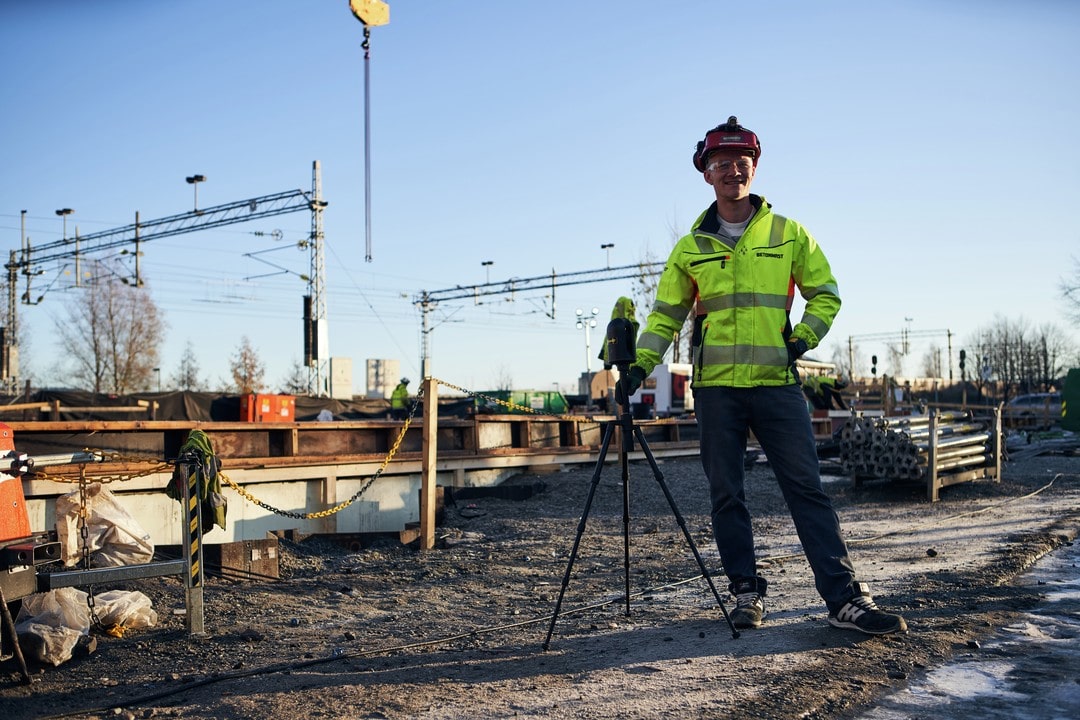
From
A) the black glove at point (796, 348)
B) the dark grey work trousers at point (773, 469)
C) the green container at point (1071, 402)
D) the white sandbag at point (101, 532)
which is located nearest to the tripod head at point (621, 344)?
the dark grey work trousers at point (773, 469)

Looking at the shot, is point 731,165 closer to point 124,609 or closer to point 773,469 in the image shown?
point 773,469

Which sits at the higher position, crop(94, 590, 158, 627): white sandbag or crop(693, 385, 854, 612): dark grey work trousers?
crop(693, 385, 854, 612): dark grey work trousers

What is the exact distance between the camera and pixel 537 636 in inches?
198

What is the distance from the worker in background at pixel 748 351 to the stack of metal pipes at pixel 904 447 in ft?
27.4

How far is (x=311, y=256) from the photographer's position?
33250 millimetres

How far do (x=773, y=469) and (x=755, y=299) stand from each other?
851 millimetres

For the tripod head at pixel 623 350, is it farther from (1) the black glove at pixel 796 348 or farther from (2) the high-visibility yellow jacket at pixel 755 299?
(1) the black glove at pixel 796 348

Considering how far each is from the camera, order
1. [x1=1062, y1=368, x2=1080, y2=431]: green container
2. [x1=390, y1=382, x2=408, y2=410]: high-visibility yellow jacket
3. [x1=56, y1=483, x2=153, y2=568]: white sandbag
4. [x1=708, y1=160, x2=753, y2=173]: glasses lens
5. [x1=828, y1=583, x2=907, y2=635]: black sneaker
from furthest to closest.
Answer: [x1=1062, y1=368, x2=1080, y2=431]: green container, [x1=390, y1=382, x2=408, y2=410]: high-visibility yellow jacket, [x1=56, y1=483, x2=153, y2=568]: white sandbag, [x1=708, y1=160, x2=753, y2=173]: glasses lens, [x1=828, y1=583, x2=907, y2=635]: black sneaker

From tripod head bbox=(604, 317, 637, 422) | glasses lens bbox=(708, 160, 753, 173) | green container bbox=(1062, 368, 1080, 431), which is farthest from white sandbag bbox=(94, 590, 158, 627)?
green container bbox=(1062, 368, 1080, 431)

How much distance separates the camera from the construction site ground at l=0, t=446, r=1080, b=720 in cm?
383

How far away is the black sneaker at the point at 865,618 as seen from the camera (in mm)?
4449

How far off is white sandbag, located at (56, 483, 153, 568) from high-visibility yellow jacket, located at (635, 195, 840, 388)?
3810 mm

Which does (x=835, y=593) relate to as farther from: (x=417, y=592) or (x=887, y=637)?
(x=417, y=592)

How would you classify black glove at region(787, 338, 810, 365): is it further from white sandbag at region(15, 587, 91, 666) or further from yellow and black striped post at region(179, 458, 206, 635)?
white sandbag at region(15, 587, 91, 666)
